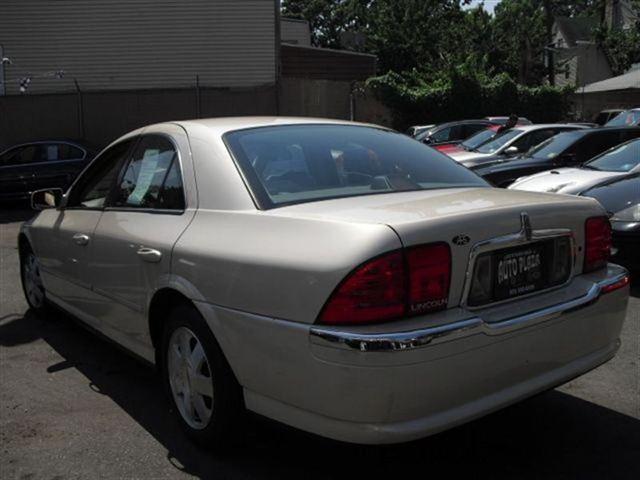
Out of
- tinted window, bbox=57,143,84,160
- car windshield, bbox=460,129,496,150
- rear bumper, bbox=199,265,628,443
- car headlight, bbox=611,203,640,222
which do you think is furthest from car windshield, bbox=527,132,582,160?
tinted window, bbox=57,143,84,160

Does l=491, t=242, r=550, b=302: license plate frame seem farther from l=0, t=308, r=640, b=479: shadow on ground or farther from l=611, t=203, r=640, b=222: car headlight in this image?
l=611, t=203, r=640, b=222: car headlight

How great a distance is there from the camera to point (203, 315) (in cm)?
308

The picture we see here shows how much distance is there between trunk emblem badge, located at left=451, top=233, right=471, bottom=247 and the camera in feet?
8.79

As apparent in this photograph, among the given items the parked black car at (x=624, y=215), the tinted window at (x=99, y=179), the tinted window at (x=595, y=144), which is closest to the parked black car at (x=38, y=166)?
the tinted window at (x=595, y=144)

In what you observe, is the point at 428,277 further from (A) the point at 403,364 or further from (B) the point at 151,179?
(B) the point at 151,179

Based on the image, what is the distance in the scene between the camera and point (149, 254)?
3.49 m

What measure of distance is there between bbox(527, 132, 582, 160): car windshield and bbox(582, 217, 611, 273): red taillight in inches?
275

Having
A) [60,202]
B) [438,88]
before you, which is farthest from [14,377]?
[438,88]

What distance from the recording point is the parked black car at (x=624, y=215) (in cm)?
609

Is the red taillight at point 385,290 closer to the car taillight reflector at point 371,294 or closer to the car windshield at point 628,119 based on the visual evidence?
the car taillight reflector at point 371,294

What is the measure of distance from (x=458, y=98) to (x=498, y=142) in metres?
13.2

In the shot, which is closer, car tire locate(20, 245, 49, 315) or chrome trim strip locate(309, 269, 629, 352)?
chrome trim strip locate(309, 269, 629, 352)

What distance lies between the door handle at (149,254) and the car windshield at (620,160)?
20.8 ft

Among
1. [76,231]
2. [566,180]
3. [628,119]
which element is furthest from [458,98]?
[76,231]
